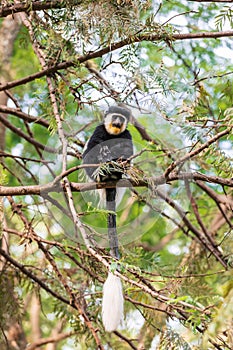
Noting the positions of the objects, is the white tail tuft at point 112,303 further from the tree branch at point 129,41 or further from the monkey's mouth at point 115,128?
the monkey's mouth at point 115,128

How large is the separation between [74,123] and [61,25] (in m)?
0.43

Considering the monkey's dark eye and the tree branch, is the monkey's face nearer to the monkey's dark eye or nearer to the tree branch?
the monkey's dark eye

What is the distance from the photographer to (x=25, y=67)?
12.5 ft

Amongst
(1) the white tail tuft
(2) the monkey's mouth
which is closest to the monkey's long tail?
(1) the white tail tuft

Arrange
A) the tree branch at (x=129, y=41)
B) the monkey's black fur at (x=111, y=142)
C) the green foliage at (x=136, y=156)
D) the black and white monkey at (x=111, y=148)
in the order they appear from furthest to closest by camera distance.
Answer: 1. the monkey's black fur at (x=111, y=142)
2. the black and white monkey at (x=111, y=148)
3. the tree branch at (x=129, y=41)
4. the green foliage at (x=136, y=156)

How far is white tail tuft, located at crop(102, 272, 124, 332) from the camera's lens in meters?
1.57

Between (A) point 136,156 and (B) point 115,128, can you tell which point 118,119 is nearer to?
(B) point 115,128

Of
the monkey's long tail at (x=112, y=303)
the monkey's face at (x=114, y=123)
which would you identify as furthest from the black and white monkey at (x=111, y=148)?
the monkey's long tail at (x=112, y=303)

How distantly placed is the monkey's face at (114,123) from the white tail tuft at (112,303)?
0.92 metres

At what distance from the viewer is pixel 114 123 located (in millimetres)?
2420

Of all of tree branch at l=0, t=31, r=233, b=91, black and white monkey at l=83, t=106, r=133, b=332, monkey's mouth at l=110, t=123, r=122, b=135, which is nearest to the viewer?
tree branch at l=0, t=31, r=233, b=91

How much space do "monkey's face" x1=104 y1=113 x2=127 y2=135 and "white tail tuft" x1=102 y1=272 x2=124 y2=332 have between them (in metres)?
0.92

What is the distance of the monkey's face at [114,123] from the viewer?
2.43 meters

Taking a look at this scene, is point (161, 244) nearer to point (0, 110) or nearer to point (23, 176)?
point (23, 176)
